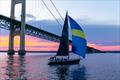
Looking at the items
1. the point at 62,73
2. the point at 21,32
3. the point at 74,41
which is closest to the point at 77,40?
the point at 74,41

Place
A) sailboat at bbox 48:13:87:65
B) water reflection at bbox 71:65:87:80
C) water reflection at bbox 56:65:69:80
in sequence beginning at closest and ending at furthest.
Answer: water reflection at bbox 71:65:87:80
water reflection at bbox 56:65:69:80
sailboat at bbox 48:13:87:65

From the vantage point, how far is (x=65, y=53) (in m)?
73.8

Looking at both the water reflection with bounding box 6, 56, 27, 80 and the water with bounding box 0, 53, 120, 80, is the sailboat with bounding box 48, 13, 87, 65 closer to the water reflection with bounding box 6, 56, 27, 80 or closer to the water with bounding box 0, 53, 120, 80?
the water with bounding box 0, 53, 120, 80

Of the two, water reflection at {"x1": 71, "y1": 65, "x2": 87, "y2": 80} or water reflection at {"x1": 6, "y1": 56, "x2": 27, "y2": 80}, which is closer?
water reflection at {"x1": 6, "y1": 56, "x2": 27, "y2": 80}

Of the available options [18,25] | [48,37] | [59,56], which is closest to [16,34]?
[18,25]

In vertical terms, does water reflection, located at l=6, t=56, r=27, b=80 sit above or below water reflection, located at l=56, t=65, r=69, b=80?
above

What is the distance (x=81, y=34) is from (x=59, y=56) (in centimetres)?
620

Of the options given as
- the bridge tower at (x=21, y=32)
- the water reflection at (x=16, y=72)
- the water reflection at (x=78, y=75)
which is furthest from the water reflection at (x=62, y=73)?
the bridge tower at (x=21, y=32)

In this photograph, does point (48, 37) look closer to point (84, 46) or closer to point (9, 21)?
point (9, 21)

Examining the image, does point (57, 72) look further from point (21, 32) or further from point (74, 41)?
point (21, 32)

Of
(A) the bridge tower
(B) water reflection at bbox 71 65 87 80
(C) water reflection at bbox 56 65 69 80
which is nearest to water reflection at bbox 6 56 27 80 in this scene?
(C) water reflection at bbox 56 65 69 80

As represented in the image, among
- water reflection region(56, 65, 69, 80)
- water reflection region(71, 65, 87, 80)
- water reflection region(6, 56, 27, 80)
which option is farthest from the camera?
water reflection region(56, 65, 69, 80)

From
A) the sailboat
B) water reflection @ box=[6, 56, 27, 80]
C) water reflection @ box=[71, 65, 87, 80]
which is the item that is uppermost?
the sailboat

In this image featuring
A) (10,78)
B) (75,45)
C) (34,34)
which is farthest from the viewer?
(34,34)
